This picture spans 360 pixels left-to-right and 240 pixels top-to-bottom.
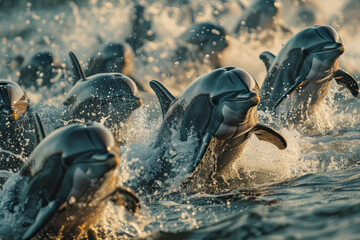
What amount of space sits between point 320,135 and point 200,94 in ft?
10.8

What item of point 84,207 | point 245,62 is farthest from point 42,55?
point 84,207

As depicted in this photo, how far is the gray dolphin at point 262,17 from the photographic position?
1545 centimetres

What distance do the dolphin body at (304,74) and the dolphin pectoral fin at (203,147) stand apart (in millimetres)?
2178

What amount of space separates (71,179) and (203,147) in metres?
1.82

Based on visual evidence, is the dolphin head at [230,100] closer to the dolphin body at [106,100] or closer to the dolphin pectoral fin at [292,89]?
the dolphin pectoral fin at [292,89]

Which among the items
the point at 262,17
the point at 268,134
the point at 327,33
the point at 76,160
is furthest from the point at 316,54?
the point at 262,17

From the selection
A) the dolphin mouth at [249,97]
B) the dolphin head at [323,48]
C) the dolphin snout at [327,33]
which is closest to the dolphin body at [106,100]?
the dolphin head at [323,48]

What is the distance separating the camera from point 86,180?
310 centimetres

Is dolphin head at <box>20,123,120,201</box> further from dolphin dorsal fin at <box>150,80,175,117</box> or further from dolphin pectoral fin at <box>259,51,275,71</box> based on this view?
dolphin pectoral fin at <box>259,51,275,71</box>

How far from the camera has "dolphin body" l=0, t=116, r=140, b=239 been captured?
10.1 feet

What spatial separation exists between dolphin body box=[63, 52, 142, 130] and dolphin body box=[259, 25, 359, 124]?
6.82 ft

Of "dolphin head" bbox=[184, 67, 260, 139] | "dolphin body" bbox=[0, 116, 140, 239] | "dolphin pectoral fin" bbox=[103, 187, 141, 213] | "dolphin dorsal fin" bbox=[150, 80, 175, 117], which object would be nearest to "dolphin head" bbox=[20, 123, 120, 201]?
"dolphin body" bbox=[0, 116, 140, 239]

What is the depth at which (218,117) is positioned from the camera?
4.68m

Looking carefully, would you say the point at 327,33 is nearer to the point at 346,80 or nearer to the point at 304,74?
the point at 304,74
